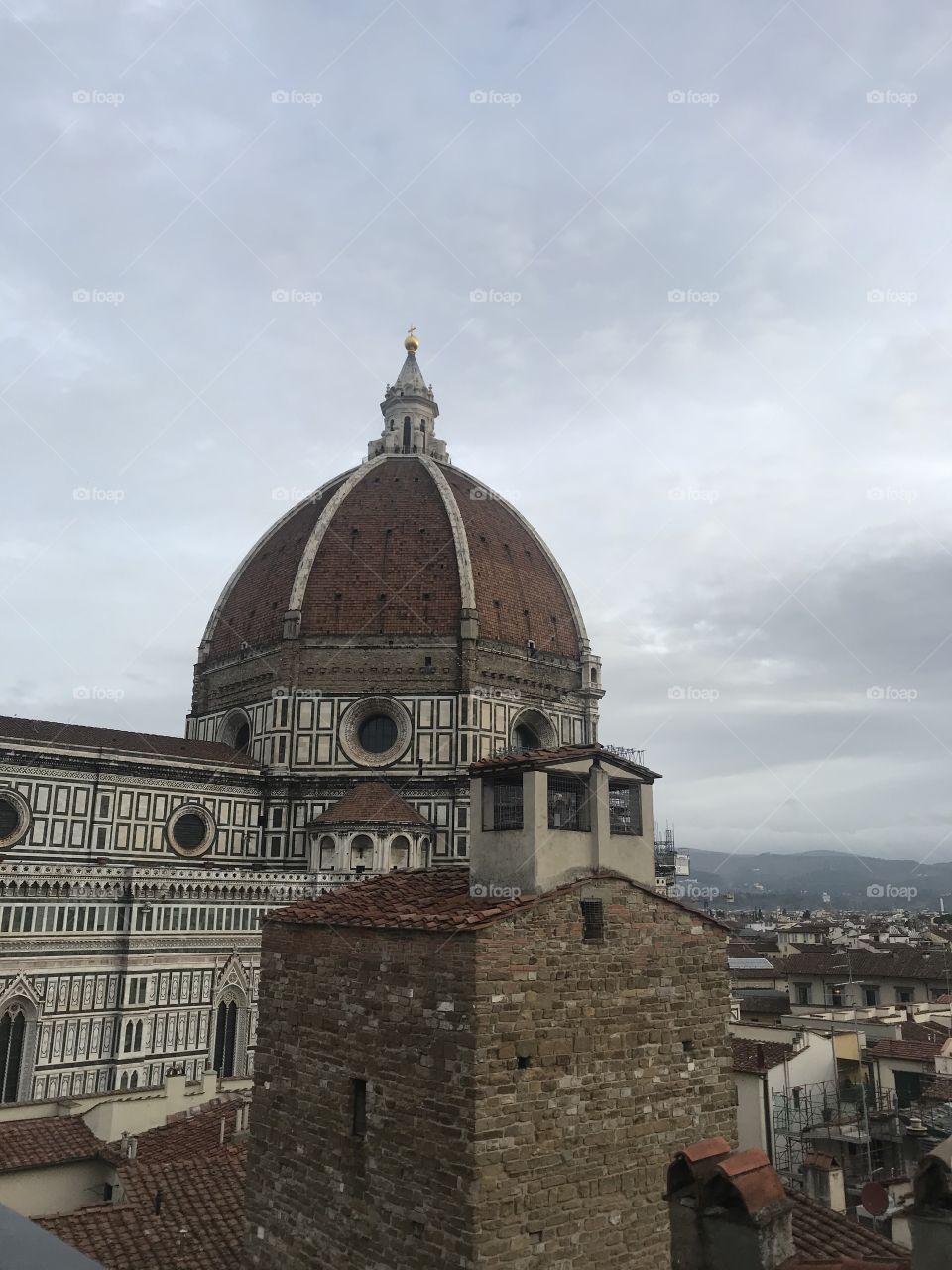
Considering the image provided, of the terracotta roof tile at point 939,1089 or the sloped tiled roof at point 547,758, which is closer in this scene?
the sloped tiled roof at point 547,758

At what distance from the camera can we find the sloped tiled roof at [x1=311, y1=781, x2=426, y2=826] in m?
37.2

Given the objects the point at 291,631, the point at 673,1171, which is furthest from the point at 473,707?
the point at 673,1171

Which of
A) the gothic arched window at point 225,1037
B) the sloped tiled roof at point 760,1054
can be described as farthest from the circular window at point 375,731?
the sloped tiled roof at point 760,1054

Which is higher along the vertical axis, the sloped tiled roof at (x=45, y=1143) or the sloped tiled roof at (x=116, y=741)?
the sloped tiled roof at (x=116, y=741)

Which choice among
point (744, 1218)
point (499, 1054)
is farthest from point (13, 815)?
point (744, 1218)

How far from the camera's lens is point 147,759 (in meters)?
37.6

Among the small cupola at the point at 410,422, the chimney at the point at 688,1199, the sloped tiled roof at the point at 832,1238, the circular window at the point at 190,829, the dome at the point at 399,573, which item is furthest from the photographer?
the small cupola at the point at 410,422

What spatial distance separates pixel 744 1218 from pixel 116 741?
36.9 metres

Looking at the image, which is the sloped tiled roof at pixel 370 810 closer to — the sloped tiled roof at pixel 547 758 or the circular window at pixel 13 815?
the circular window at pixel 13 815

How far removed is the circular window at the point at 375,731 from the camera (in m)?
40.6

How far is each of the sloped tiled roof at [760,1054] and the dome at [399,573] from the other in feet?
79.6

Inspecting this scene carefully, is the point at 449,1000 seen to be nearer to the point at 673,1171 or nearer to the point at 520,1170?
the point at 520,1170

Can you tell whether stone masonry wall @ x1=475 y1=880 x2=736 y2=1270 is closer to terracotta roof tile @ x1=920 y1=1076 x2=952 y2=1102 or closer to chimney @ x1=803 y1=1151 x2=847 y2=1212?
chimney @ x1=803 y1=1151 x2=847 y2=1212

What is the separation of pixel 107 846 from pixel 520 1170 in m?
32.5
